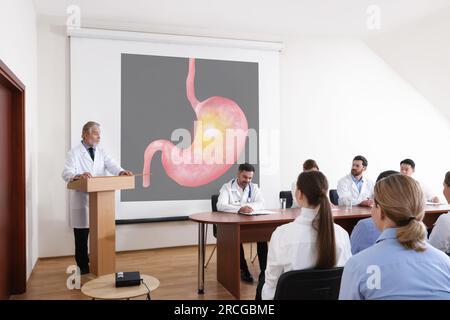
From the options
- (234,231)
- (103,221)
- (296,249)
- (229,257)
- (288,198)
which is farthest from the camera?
(288,198)

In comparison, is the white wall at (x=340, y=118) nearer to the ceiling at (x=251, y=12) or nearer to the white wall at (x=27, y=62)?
the ceiling at (x=251, y=12)

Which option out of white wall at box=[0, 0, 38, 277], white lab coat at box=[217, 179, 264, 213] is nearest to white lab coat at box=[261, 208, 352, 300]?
white lab coat at box=[217, 179, 264, 213]

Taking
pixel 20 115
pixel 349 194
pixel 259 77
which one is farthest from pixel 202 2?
pixel 349 194

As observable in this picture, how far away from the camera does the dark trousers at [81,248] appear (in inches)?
177


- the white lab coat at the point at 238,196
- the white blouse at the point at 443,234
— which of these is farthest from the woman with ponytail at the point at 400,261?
the white lab coat at the point at 238,196

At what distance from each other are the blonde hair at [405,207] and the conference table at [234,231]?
220cm

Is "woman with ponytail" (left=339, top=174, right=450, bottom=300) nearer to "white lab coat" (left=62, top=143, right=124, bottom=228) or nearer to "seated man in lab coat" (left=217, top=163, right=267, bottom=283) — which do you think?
"seated man in lab coat" (left=217, top=163, right=267, bottom=283)

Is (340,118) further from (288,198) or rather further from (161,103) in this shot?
(161,103)

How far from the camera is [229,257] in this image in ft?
12.7

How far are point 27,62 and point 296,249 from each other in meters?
3.86

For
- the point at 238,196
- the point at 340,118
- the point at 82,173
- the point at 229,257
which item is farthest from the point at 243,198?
the point at 340,118
